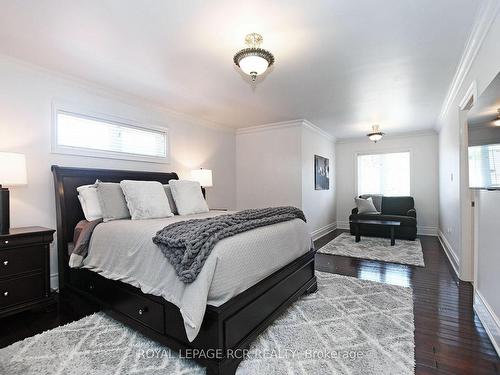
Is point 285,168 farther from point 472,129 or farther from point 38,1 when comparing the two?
point 38,1

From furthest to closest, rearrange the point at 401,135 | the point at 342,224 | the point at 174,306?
the point at 342,224 → the point at 401,135 → the point at 174,306

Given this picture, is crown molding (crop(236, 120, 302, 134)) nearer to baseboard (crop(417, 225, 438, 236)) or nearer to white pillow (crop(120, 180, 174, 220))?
white pillow (crop(120, 180, 174, 220))

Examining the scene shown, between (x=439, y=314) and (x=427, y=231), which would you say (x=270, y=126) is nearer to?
(x=439, y=314)

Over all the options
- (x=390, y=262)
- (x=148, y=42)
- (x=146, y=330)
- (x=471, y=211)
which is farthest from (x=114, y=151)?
(x=471, y=211)

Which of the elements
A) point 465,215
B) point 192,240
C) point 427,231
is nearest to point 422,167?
point 427,231

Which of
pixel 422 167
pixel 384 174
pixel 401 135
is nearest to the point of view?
pixel 422 167

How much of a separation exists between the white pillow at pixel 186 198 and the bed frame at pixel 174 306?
0.94 metres

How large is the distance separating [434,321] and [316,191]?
385cm

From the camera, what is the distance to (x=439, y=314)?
2414 millimetres

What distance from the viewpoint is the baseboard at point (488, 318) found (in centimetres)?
189

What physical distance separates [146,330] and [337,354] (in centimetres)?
138

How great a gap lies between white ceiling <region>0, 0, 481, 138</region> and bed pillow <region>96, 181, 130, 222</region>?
1.30 meters

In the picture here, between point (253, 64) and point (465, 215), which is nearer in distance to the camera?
point (253, 64)

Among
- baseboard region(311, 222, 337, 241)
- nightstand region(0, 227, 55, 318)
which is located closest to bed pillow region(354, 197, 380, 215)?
baseboard region(311, 222, 337, 241)
